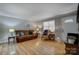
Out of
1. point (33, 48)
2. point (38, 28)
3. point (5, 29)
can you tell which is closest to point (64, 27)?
point (38, 28)

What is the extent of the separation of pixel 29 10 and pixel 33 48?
0.72m

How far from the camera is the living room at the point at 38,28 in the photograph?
205 cm

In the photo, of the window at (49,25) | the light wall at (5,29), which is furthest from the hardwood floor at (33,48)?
the window at (49,25)

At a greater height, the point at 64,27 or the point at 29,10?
the point at 29,10

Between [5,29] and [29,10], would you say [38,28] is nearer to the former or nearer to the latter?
[29,10]

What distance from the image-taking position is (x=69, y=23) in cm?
206

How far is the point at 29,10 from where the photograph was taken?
2061mm

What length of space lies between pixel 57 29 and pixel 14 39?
835mm

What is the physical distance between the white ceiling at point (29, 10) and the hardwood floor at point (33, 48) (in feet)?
1.55

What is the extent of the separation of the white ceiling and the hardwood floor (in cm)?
47

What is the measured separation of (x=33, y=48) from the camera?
2098mm

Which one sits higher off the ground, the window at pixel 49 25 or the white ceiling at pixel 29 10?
the white ceiling at pixel 29 10

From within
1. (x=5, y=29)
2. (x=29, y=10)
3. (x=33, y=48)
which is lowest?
(x=33, y=48)

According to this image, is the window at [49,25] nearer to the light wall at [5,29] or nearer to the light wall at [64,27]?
the light wall at [64,27]
